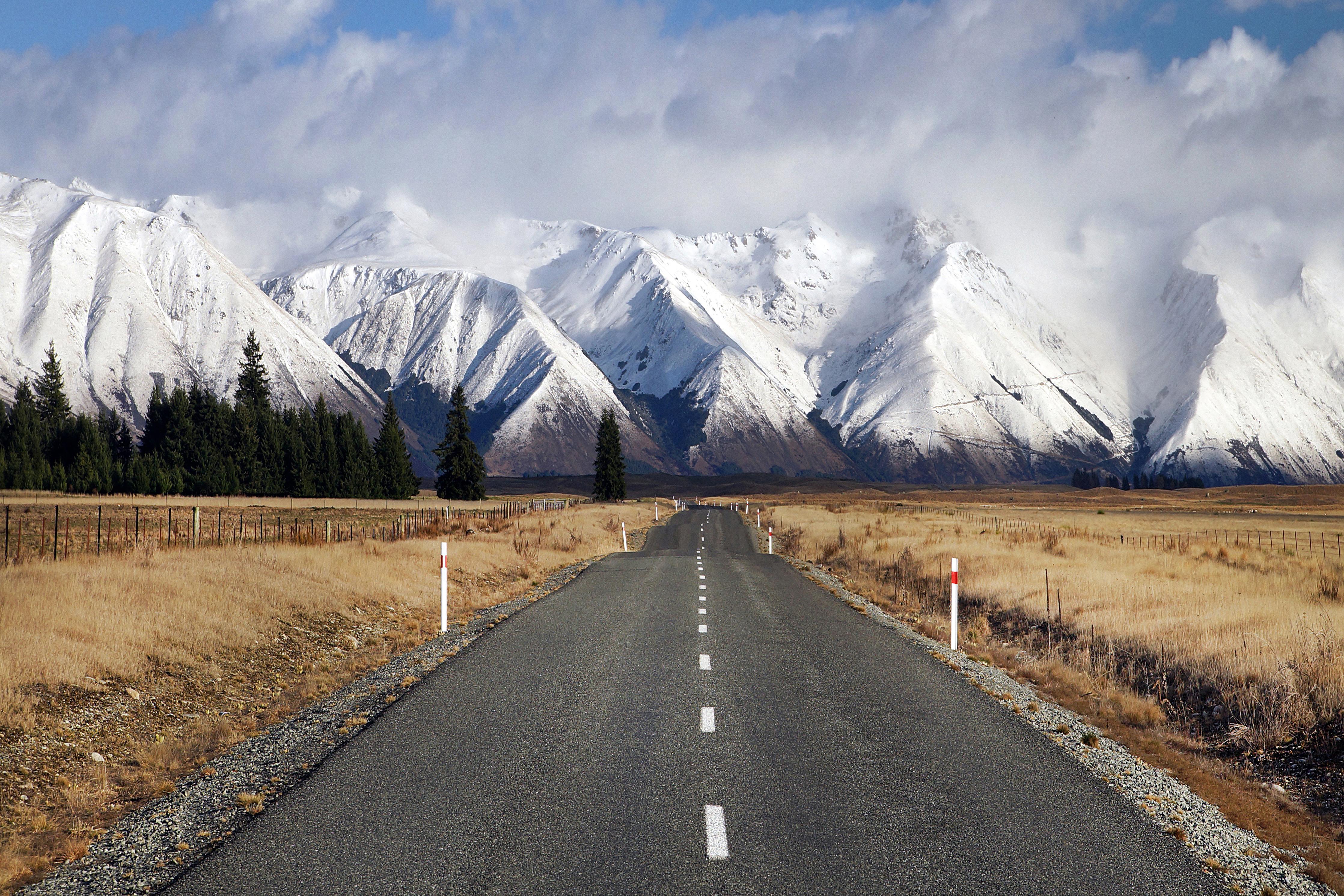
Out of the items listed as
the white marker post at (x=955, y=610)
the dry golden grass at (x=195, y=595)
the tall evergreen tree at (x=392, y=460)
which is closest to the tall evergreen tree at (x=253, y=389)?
the tall evergreen tree at (x=392, y=460)

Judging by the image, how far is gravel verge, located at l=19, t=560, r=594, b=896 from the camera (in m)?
5.74

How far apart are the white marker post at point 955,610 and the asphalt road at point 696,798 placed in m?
2.81

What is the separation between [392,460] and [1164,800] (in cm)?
10094

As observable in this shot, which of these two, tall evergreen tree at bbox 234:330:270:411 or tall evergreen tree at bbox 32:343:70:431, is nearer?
tall evergreen tree at bbox 32:343:70:431

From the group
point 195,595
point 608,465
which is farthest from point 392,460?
point 195,595

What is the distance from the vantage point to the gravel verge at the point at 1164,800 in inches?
237

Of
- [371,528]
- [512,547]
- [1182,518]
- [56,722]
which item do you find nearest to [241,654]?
[56,722]

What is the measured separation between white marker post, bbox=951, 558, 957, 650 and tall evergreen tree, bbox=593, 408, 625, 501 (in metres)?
86.7

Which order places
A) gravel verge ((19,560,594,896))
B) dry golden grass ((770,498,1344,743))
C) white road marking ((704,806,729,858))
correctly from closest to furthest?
gravel verge ((19,560,594,896)), white road marking ((704,806,729,858)), dry golden grass ((770,498,1344,743))

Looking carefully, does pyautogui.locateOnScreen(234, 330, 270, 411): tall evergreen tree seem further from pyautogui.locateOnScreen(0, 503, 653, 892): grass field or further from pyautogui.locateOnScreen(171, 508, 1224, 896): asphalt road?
pyautogui.locateOnScreen(171, 508, 1224, 896): asphalt road

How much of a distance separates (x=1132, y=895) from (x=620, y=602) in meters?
14.3

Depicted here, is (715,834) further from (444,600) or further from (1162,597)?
(1162,597)

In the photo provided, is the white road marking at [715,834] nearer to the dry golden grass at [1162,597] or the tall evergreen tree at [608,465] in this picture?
the dry golden grass at [1162,597]

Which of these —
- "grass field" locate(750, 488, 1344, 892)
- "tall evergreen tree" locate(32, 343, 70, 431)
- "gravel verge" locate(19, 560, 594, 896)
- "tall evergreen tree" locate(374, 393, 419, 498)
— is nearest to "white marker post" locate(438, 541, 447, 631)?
"gravel verge" locate(19, 560, 594, 896)
